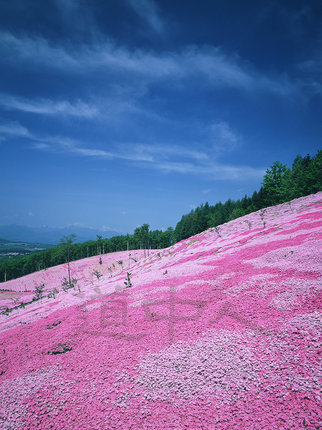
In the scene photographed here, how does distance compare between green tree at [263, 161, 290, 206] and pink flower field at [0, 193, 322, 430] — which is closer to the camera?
pink flower field at [0, 193, 322, 430]

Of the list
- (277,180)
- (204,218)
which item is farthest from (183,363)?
(204,218)

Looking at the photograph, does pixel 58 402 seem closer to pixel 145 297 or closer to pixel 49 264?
pixel 145 297

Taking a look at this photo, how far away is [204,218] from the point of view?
426ft

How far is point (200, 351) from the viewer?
A: 22.5 ft

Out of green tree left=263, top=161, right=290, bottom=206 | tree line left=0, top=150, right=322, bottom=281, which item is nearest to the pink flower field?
tree line left=0, top=150, right=322, bottom=281

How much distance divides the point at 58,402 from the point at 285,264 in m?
13.6

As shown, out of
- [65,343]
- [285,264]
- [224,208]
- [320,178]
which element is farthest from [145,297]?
[224,208]

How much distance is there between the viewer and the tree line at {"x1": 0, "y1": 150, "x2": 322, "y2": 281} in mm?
64312

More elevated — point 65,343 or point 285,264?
point 285,264

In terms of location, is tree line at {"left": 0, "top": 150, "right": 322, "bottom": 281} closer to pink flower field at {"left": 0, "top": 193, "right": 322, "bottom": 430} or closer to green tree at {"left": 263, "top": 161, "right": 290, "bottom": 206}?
green tree at {"left": 263, "top": 161, "right": 290, "bottom": 206}

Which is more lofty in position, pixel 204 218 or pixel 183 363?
pixel 204 218

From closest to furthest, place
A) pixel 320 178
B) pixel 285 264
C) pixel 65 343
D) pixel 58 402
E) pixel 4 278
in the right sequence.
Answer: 1. pixel 58 402
2. pixel 65 343
3. pixel 285 264
4. pixel 320 178
5. pixel 4 278

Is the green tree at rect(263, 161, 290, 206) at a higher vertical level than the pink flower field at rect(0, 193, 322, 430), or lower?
higher

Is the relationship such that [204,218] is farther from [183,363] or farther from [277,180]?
[183,363]
